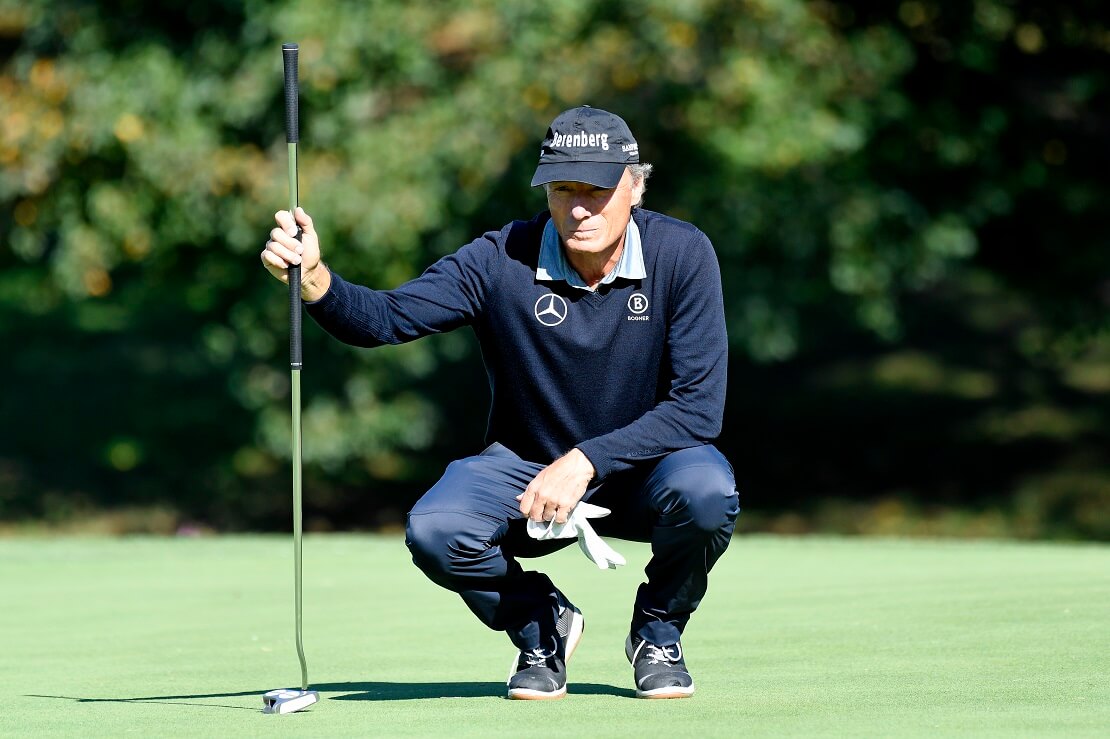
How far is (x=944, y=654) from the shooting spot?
19.8 feet

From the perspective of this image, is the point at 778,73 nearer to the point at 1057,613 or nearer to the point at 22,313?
the point at 1057,613

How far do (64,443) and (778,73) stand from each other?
1288 cm

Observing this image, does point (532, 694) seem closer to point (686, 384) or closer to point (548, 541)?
point (548, 541)

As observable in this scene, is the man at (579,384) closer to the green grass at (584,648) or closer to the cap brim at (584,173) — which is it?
the cap brim at (584,173)

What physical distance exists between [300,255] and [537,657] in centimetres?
139

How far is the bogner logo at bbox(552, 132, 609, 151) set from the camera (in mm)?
5301

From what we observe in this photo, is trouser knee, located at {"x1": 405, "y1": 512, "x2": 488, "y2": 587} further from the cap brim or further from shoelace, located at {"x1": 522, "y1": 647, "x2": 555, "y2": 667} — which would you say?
the cap brim

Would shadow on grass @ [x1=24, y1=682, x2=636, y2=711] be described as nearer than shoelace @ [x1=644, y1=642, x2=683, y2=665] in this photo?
No

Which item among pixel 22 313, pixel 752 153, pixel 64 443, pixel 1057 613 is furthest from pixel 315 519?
pixel 1057 613

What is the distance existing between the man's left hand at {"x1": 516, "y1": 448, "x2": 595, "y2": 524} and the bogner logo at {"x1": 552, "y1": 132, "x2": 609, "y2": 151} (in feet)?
3.09

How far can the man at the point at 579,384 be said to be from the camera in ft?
17.1

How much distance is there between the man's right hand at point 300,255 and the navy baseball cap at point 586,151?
67cm

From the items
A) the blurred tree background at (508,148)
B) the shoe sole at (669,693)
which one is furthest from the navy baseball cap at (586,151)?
the blurred tree background at (508,148)

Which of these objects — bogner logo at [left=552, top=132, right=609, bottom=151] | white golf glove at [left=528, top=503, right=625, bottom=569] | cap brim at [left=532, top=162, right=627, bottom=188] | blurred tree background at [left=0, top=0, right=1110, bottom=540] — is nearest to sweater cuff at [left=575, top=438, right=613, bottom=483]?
white golf glove at [left=528, top=503, right=625, bottom=569]
